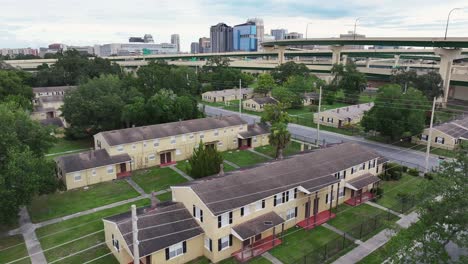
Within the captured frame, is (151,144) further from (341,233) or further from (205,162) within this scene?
(341,233)

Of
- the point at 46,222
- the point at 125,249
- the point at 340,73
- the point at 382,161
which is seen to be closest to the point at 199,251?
the point at 125,249

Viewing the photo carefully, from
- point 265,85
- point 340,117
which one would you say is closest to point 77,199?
point 340,117

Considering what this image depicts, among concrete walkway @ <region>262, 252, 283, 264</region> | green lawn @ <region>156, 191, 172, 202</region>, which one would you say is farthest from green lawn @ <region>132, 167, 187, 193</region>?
concrete walkway @ <region>262, 252, 283, 264</region>

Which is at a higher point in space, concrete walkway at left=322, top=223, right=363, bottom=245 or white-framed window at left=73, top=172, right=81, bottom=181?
white-framed window at left=73, top=172, right=81, bottom=181

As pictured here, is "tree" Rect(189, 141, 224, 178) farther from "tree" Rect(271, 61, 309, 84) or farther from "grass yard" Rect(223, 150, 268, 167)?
"tree" Rect(271, 61, 309, 84)

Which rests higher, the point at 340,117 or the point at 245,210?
the point at 340,117

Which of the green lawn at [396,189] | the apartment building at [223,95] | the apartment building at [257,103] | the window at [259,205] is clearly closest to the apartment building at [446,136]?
the green lawn at [396,189]

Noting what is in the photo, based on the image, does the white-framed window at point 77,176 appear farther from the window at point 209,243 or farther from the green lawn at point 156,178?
the window at point 209,243
